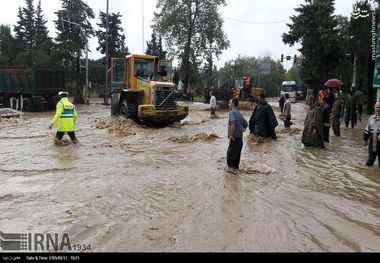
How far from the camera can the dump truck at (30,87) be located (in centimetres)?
2734

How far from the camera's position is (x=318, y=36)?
4178 centimetres

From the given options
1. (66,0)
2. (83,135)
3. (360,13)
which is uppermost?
(66,0)

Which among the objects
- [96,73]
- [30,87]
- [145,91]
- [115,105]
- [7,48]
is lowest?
[115,105]

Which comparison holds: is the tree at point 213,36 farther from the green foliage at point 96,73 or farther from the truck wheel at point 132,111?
the truck wheel at point 132,111

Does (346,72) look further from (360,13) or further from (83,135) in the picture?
(83,135)

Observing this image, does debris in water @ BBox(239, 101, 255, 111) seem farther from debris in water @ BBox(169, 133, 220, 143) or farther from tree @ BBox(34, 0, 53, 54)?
tree @ BBox(34, 0, 53, 54)

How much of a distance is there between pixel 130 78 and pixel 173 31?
102 feet

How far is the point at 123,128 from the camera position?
16469 mm

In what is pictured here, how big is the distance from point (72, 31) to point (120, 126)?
41521 mm

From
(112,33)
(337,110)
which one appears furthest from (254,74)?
(337,110)

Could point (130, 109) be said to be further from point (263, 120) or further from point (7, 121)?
point (7, 121)

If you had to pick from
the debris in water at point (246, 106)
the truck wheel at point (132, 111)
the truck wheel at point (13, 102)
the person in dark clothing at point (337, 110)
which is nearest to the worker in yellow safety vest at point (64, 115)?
the truck wheel at point (132, 111)
